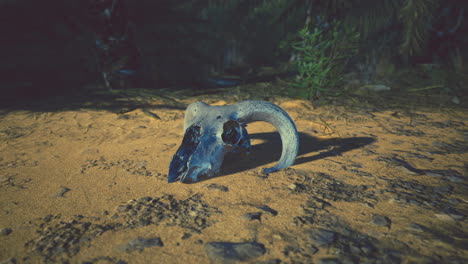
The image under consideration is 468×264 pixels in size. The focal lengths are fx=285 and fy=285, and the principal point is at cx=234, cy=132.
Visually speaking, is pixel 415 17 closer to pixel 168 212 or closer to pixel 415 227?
pixel 415 227

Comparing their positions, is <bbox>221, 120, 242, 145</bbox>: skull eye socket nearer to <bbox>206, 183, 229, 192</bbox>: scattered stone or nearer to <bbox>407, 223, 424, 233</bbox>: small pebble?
<bbox>206, 183, 229, 192</bbox>: scattered stone

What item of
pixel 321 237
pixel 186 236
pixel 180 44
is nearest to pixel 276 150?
pixel 321 237

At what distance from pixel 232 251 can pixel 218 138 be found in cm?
107

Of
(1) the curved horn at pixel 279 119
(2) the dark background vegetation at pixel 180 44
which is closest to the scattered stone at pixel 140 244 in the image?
(1) the curved horn at pixel 279 119

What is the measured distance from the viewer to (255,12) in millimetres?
9570

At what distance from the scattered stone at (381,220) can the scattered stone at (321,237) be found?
0.29 m

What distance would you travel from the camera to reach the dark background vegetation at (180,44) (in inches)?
215

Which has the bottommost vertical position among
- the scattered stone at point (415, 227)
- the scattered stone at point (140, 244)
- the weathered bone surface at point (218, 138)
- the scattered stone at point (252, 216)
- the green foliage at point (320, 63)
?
the scattered stone at point (140, 244)

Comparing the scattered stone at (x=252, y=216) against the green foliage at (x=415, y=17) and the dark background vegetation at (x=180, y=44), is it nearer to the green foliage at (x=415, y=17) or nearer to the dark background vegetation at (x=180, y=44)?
the dark background vegetation at (x=180, y=44)

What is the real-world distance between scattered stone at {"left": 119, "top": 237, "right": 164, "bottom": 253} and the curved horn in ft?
4.00

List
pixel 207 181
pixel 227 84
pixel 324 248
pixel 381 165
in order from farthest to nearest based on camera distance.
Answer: pixel 227 84 → pixel 381 165 → pixel 207 181 → pixel 324 248

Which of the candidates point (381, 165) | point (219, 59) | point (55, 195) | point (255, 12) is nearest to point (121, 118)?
point (55, 195)

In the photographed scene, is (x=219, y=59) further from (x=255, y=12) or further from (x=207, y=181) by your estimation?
(x=207, y=181)

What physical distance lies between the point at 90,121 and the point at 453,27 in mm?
8076
